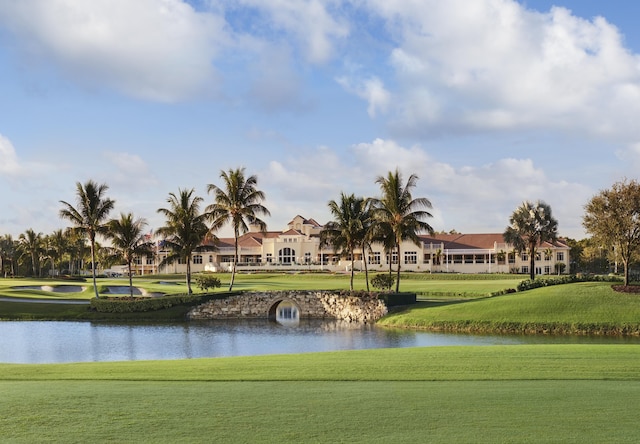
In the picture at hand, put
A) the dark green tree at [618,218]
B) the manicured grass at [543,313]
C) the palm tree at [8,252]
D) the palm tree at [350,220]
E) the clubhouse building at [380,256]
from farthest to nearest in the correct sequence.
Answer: the palm tree at [8,252], the clubhouse building at [380,256], the palm tree at [350,220], the dark green tree at [618,218], the manicured grass at [543,313]

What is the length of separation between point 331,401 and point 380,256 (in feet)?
291

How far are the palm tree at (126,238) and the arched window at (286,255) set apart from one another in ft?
190

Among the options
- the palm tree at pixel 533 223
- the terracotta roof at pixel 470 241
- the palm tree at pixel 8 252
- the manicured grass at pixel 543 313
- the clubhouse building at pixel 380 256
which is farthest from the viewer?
the palm tree at pixel 8 252

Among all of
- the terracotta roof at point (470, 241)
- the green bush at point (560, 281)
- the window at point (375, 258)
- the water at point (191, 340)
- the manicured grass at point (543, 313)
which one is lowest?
the water at point (191, 340)

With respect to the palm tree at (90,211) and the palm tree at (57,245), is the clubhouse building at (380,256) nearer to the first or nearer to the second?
the palm tree at (57,245)

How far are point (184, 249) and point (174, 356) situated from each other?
74.4 ft

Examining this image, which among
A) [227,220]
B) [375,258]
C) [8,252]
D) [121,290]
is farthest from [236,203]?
[8,252]

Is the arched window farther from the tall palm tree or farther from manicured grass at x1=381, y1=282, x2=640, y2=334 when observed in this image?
manicured grass at x1=381, y1=282, x2=640, y2=334

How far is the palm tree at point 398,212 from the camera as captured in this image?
47844 millimetres

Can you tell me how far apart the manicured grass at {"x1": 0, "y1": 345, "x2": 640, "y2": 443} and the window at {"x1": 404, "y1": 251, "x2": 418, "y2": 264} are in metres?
80.9

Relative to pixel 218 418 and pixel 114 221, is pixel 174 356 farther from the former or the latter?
pixel 114 221

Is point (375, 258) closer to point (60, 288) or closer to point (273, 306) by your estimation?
point (60, 288)

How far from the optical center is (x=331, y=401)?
34.8 feet

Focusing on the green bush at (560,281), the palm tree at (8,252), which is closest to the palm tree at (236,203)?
the green bush at (560,281)
